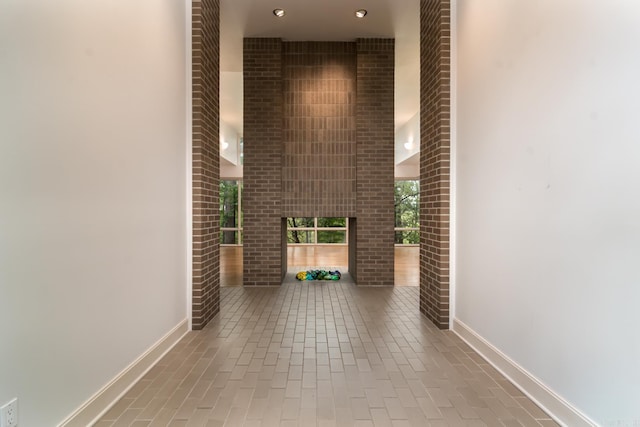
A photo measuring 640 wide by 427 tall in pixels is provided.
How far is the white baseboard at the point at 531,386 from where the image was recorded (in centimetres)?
178

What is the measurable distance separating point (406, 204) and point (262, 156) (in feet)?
25.4

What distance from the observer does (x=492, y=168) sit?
104 inches

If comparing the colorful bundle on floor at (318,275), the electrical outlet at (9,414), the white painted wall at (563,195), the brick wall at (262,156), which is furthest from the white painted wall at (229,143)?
the electrical outlet at (9,414)

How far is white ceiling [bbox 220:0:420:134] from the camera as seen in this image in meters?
4.62

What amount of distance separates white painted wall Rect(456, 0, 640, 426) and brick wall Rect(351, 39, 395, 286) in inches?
106

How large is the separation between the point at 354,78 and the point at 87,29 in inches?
173

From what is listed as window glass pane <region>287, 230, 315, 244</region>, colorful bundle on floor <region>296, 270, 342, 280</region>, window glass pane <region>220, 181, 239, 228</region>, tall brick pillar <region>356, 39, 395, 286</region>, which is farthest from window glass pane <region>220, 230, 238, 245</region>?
tall brick pillar <region>356, 39, 395, 286</region>

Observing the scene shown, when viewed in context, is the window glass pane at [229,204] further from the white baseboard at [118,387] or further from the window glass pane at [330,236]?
the white baseboard at [118,387]

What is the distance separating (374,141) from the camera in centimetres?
559

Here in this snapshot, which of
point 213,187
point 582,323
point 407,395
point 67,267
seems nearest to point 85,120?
→ point 67,267

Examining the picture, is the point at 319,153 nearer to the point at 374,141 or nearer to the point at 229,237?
the point at 374,141

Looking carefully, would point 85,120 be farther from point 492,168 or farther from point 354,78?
point 354,78

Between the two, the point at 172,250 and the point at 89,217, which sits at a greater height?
the point at 89,217

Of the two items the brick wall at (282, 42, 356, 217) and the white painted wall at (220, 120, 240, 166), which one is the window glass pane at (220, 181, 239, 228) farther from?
the brick wall at (282, 42, 356, 217)
